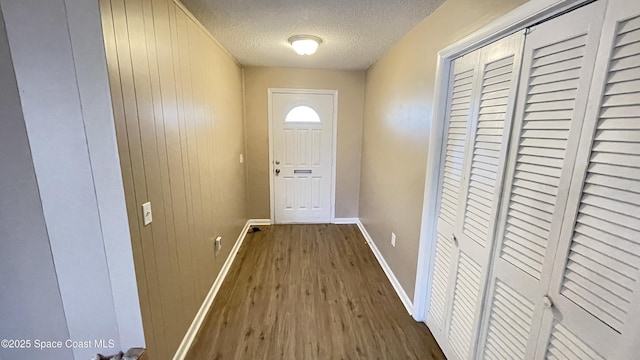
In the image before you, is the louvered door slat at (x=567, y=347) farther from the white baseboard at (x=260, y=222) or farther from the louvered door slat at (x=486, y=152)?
the white baseboard at (x=260, y=222)

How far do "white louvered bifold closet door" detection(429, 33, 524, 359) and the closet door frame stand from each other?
55 millimetres

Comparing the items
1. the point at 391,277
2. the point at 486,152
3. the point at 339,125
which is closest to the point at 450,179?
the point at 486,152

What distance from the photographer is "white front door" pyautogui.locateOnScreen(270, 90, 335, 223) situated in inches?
150

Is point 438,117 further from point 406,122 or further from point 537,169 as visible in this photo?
point 537,169

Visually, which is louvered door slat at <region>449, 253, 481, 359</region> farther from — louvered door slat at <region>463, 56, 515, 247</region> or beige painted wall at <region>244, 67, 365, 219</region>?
beige painted wall at <region>244, 67, 365, 219</region>

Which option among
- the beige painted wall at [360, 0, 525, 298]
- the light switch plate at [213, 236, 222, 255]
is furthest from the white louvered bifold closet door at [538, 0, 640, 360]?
the light switch plate at [213, 236, 222, 255]

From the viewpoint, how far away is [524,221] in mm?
1109

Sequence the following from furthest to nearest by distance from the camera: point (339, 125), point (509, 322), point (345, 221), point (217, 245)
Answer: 1. point (345, 221)
2. point (339, 125)
3. point (217, 245)
4. point (509, 322)

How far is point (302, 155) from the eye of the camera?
3943mm

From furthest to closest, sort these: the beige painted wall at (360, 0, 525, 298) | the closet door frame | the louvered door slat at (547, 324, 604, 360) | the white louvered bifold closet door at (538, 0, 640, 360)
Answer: the beige painted wall at (360, 0, 525, 298) < the closet door frame < the louvered door slat at (547, 324, 604, 360) < the white louvered bifold closet door at (538, 0, 640, 360)

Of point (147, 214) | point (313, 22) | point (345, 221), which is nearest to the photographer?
point (147, 214)

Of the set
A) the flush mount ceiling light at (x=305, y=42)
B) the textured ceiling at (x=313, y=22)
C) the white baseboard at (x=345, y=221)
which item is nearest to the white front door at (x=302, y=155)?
the white baseboard at (x=345, y=221)

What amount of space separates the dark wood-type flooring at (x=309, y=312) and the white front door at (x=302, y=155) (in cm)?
96

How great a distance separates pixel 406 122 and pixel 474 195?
41.1 inches
